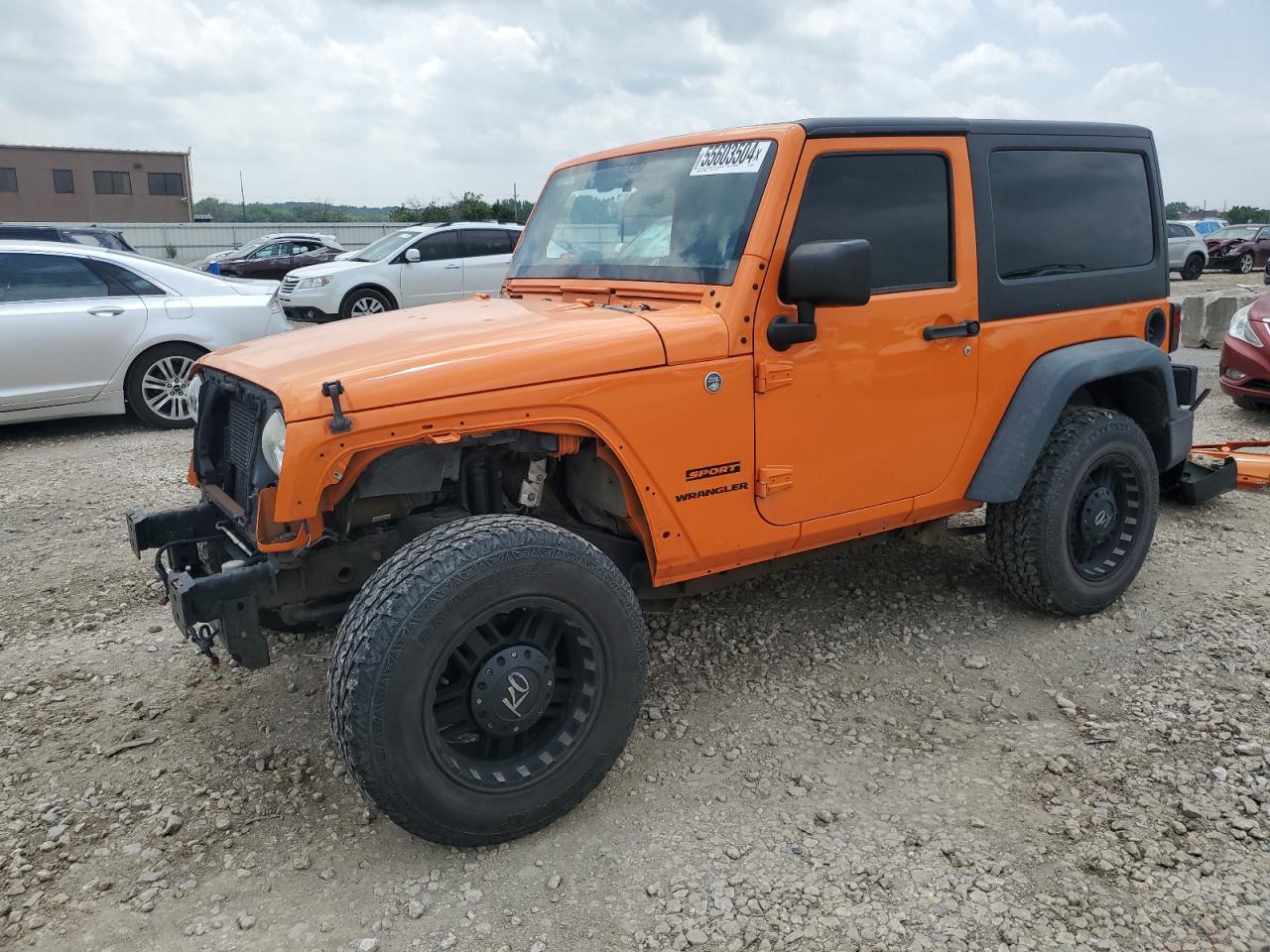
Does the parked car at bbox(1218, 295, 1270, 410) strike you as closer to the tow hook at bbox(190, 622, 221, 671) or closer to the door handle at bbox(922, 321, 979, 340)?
the door handle at bbox(922, 321, 979, 340)

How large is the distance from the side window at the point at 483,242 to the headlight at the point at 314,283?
6.01 ft

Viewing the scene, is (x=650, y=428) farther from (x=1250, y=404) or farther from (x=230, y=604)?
(x=1250, y=404)

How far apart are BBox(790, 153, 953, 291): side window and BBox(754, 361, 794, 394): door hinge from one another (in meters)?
0.40

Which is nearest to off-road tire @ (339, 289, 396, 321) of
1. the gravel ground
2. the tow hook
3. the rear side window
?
A: the gravel ground

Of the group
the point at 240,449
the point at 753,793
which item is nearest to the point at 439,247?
the point at 240,449

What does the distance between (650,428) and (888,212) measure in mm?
1278

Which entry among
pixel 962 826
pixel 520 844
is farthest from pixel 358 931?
pixel 962 826

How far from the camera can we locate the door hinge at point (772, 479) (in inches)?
126

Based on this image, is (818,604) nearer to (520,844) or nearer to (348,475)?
(520,844)

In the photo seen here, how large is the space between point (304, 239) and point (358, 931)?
24245mm

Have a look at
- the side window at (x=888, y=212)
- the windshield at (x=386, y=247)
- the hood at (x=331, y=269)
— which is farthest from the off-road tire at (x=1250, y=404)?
the hood at (x=331, y=269)

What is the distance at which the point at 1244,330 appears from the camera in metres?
7.94

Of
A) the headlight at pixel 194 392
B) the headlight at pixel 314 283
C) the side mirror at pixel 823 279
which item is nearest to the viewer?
the side mirror at pixel 823 279

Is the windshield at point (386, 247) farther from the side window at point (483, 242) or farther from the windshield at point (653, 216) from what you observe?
the windshield at point (653, 216)
